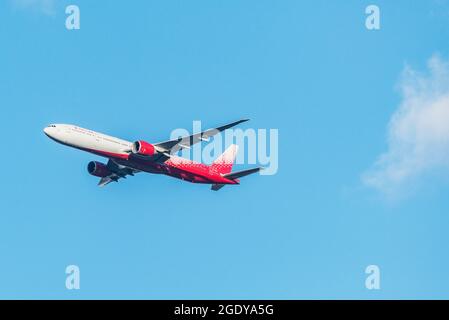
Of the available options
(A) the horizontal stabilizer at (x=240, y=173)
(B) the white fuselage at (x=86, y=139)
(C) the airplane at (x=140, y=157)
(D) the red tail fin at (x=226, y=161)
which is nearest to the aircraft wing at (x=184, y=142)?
(C) the airplane at (x=140, y=157)

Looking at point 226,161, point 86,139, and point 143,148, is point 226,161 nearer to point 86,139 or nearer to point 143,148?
point 143,148

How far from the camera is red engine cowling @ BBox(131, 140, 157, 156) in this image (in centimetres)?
10756

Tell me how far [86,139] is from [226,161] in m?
24.9

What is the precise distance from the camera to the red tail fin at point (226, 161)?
12064 centimetres

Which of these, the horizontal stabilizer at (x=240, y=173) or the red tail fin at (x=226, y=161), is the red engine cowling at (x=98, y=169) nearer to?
the red tail fin at (x=226, y=161)

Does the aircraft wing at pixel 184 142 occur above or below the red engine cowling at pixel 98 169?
above

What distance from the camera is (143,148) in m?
108

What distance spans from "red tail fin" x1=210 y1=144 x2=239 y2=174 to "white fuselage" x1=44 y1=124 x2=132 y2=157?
15.5m

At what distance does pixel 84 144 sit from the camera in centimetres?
10512

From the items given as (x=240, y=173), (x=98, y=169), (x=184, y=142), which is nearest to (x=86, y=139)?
(x=98, y=169)

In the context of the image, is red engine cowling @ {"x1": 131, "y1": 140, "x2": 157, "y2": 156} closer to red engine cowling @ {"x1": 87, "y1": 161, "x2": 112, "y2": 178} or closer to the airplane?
the airplane

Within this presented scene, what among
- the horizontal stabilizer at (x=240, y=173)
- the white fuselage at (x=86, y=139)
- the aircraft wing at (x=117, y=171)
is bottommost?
the horizontal stabilizer at (x=240, y=173)
